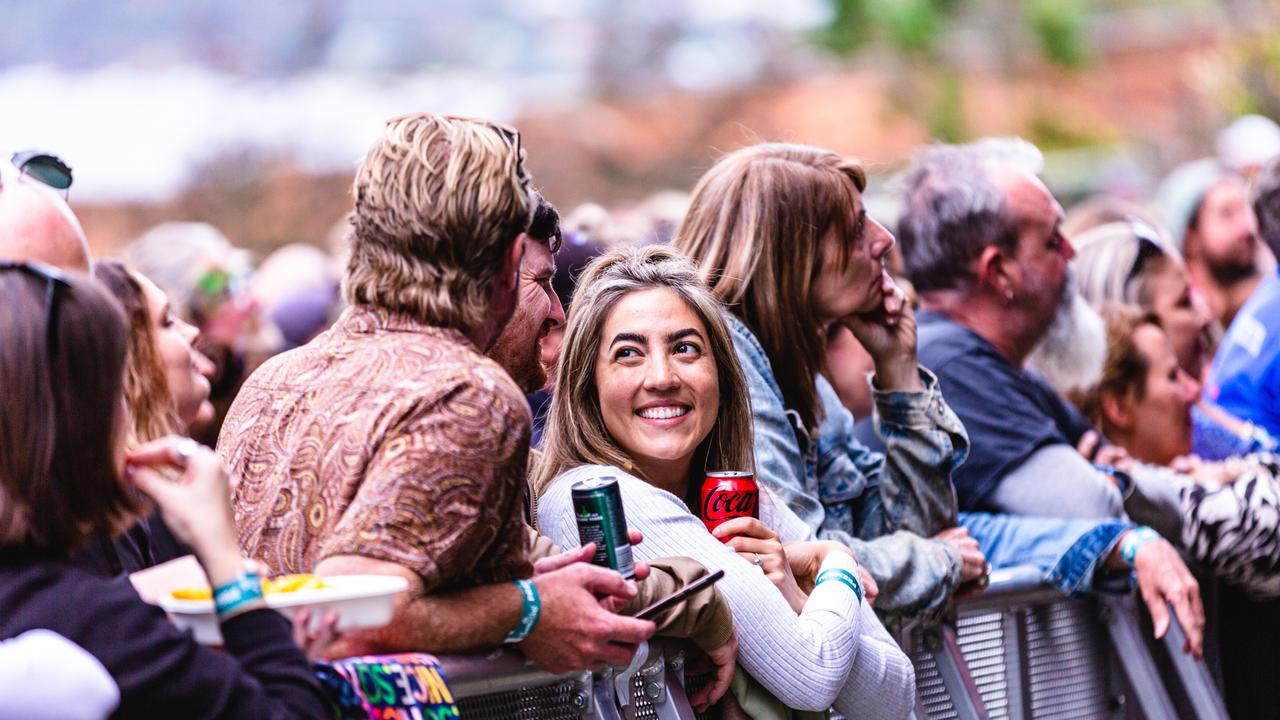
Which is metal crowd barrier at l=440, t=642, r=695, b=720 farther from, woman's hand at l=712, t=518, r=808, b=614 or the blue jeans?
the blue jeans

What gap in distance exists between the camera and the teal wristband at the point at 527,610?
2.91 meters

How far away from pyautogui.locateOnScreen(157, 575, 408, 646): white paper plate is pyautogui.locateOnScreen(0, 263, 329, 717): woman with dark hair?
0.10 ft

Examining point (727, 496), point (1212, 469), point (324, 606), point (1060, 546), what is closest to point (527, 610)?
point (324, 606)

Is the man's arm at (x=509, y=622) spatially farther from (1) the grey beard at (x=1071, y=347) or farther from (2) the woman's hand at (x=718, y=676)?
(1) the grey beard at (x=1071, y=347)

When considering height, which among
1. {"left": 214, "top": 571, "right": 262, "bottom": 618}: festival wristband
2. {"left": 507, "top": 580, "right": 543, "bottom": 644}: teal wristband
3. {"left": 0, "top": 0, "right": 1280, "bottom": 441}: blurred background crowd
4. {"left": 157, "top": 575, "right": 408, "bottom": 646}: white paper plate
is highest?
{"left": 214, "top": 571, "right": 262, "bottom": 618}: festival wristband

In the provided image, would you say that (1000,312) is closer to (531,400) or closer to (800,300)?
(800,300)

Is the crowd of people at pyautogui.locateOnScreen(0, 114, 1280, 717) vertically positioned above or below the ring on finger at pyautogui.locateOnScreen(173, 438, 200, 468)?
below

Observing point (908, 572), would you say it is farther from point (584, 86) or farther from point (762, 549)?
point (584, 86)

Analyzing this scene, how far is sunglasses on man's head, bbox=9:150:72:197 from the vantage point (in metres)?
3.23

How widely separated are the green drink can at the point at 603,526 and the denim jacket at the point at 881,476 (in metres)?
1.09

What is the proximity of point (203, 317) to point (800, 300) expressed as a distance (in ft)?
9.32

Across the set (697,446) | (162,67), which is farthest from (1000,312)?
(162,67)

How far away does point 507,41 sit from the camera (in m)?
39.5

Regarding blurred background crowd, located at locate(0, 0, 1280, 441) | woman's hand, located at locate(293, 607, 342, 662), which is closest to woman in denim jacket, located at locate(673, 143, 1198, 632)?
woman's hand, located at locate(293, 607, 342, 662)
